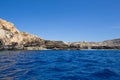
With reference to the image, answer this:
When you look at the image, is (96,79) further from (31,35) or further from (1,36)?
(31,35)

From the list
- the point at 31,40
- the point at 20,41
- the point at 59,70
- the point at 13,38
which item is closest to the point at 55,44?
the point at 31,40

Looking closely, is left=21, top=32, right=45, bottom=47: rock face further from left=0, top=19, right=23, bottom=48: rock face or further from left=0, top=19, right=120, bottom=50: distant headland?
left=0, top=19, right=23, bottom=48: rock face

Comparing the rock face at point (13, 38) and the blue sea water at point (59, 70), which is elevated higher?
the rock face at point (13, 38)

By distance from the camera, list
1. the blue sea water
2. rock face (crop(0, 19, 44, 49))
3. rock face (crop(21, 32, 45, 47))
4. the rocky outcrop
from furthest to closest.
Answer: the rocky outcrop → rock face (crop(21, 32, 45, 47)) → rock face (crop(0, 19, 44, 49)) → the blue sea water

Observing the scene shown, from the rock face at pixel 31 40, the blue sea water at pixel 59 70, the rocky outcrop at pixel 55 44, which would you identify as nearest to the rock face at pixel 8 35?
the rock face at pixel 31 40

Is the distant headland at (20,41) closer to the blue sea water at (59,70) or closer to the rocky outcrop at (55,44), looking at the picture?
the rocky outcrop at (55,44)

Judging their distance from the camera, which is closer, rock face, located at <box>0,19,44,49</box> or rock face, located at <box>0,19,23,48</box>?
rock face, located at <box>0,19,23,48</box>

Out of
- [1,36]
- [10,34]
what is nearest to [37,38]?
[10,34]

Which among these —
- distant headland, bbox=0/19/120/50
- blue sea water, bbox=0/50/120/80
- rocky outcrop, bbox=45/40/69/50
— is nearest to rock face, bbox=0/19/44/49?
distant headland, bbox=0/19/120/50

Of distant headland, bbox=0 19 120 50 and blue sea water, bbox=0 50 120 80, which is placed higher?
distant headland, bbox=0 19 120 50

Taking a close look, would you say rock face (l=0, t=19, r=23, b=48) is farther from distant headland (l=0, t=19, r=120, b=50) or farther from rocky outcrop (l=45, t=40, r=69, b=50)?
rocky outcrop (l=45, t=40, r=69, b=50)

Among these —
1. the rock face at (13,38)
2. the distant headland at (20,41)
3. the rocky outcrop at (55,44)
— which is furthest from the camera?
the rocky outcrop at (55,44)

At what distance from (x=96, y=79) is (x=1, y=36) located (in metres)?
109

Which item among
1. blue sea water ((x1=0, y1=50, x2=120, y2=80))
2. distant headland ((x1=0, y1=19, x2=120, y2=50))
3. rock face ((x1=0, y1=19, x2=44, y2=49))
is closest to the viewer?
blue sea water ((x1=0, y1=50, x2=120, y2=80))
